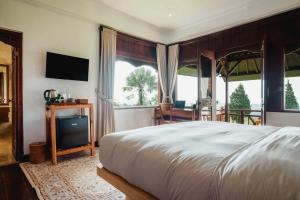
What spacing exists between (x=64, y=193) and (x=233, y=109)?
489 centimetres

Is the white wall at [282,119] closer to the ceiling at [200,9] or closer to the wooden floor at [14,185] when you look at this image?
the ceiling at [200,9]

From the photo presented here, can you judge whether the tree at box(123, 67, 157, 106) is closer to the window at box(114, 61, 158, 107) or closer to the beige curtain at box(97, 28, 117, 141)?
the window at box(114, 61, 158, 107)

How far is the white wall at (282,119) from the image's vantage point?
3.34m

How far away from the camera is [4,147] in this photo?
390cm

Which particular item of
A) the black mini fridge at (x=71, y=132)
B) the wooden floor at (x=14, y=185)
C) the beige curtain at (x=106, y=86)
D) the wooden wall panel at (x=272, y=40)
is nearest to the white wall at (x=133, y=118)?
the beige curtain at (x=106, y=86)

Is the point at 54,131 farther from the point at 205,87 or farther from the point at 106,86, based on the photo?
the point at 205,87

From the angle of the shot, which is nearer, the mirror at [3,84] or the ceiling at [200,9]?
the ceiling at [200,9]

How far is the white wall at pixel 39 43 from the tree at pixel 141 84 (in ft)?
4.54

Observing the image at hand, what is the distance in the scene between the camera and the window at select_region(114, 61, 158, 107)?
4.56 meters

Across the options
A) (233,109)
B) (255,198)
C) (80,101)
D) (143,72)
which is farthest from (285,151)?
(233,109)

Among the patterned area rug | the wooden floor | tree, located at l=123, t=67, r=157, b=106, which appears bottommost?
the wooden floor

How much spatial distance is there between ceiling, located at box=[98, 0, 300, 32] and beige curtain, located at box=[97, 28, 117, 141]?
0.75 metres

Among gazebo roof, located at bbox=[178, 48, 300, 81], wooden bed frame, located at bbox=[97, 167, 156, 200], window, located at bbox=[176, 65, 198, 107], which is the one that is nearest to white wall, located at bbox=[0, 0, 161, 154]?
wooden bed frame, located at bbox=[97, 167, 156, 200]

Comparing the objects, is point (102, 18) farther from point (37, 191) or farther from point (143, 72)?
point (37, 191)
